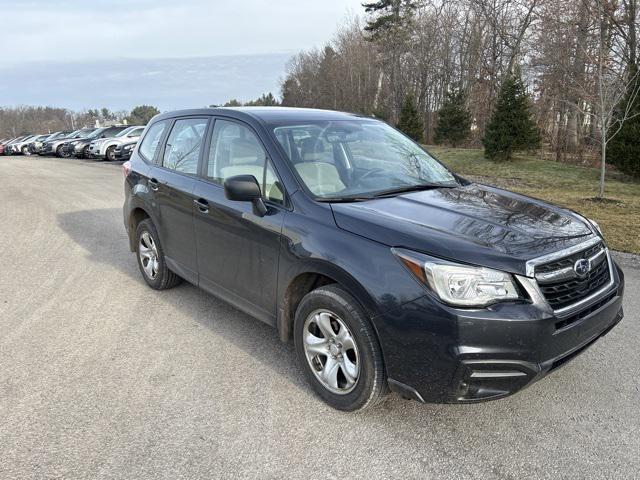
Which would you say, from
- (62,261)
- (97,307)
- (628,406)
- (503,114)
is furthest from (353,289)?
(503,114)

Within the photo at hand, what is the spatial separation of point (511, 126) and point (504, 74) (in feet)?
41.4

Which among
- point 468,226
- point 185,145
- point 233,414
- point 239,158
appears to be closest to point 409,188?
point 468,226

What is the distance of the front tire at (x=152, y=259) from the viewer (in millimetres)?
4926

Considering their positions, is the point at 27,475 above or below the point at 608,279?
below

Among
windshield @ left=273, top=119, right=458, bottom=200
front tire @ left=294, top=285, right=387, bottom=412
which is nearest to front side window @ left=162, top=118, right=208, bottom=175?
windshield @ left=273, top=119, right=458, bottom=200

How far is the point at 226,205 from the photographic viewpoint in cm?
376

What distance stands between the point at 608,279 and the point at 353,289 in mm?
1699

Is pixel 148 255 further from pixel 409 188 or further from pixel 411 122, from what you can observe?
pixel 411 122

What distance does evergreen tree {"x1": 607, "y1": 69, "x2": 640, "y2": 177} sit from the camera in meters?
13.9

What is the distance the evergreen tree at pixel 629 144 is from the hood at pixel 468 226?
505 inches

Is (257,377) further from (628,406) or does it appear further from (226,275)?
(628,406)

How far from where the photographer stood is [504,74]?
28.8 m

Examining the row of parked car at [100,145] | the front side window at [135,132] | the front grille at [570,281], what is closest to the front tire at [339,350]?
the front grille at [570,281]

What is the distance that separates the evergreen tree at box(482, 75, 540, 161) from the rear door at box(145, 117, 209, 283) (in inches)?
621
